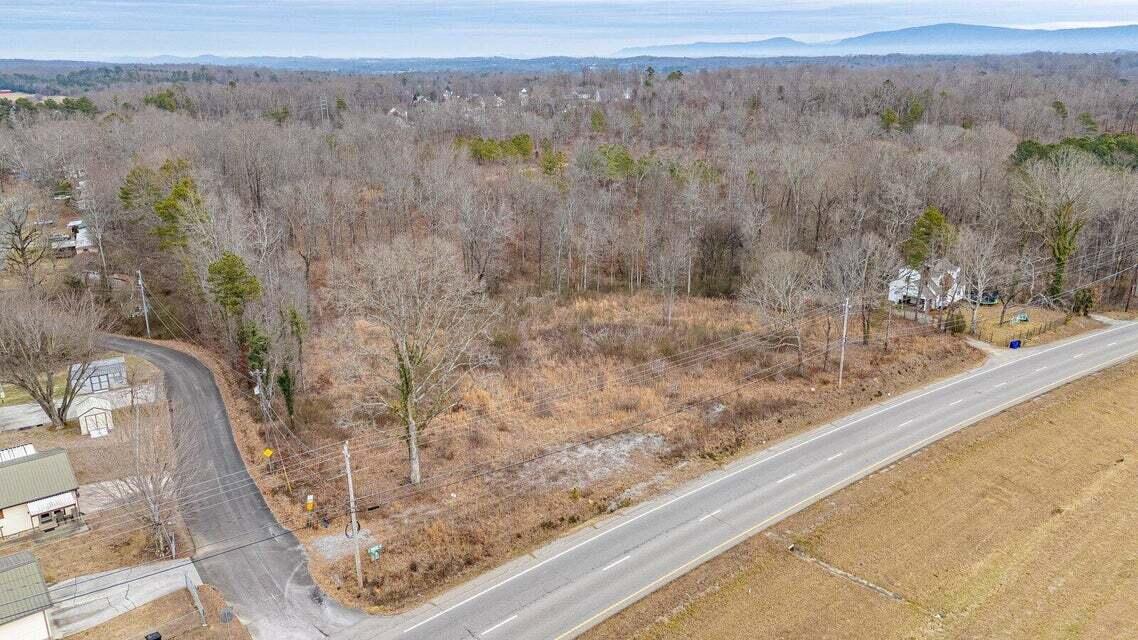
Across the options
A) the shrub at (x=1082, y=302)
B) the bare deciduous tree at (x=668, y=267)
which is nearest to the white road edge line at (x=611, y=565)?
the bare deciduous tree at (x=668, y=267)


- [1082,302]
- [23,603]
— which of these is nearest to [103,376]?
[23,603]

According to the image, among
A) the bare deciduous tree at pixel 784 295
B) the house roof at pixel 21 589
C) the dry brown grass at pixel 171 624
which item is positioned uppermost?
the bare deciduous tree at pixel 784 295

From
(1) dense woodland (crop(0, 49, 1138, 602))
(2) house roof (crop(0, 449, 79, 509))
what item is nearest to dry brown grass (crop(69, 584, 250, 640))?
(1) dense woodland (crop(0, 49, 1138, 602))

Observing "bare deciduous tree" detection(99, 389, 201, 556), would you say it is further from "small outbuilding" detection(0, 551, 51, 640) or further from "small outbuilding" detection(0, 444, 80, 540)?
"small outbuilding" detection(0, 551, 51, 640)

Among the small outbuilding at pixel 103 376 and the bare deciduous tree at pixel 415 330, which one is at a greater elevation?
the bare deciduous tree at pixel 415 330

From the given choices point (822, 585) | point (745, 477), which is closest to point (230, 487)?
point (745, 477)

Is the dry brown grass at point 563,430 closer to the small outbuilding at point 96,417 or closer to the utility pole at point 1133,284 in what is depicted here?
the small outbuilding at point 96,417

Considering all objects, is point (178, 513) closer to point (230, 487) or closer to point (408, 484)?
point (230, 487)
